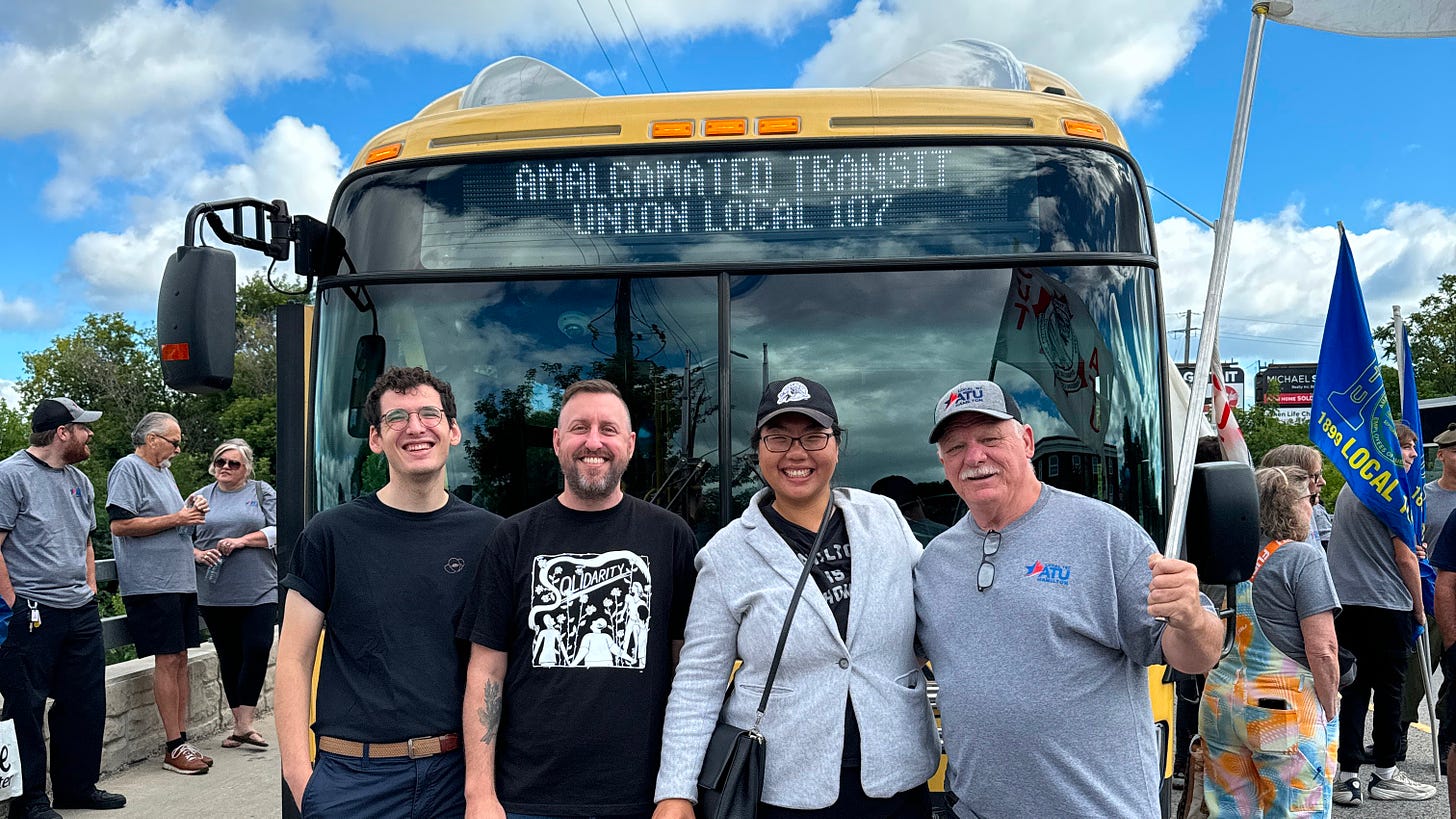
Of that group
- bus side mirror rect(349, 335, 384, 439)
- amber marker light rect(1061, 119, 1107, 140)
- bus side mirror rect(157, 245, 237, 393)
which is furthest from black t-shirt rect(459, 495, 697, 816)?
amber marker light rect(1061, 119, 1107, 140)

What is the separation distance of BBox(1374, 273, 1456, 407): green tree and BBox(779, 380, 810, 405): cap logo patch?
145 feet

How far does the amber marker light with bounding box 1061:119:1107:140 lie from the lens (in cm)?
369

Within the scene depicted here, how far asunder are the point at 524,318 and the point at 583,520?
1.10 metres

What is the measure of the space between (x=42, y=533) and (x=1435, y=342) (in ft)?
153

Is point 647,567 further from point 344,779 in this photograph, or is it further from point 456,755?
point 344,779

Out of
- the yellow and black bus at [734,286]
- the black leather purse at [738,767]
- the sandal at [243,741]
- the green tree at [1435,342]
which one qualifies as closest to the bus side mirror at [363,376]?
the yellow and black bus at [734,286]

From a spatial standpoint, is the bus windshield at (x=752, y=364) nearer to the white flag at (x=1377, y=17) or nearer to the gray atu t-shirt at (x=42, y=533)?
the white flag at (x=1377, y=17)

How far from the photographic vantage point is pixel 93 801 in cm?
588

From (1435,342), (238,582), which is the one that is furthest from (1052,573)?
(1435,342)

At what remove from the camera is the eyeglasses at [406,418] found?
110 inches

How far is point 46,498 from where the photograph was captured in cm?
571

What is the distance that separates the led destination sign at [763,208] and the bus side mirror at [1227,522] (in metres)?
0.90

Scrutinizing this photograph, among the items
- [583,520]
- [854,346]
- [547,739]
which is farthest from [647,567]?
[854,346]

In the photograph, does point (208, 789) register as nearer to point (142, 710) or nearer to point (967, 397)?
point (142, 710)
